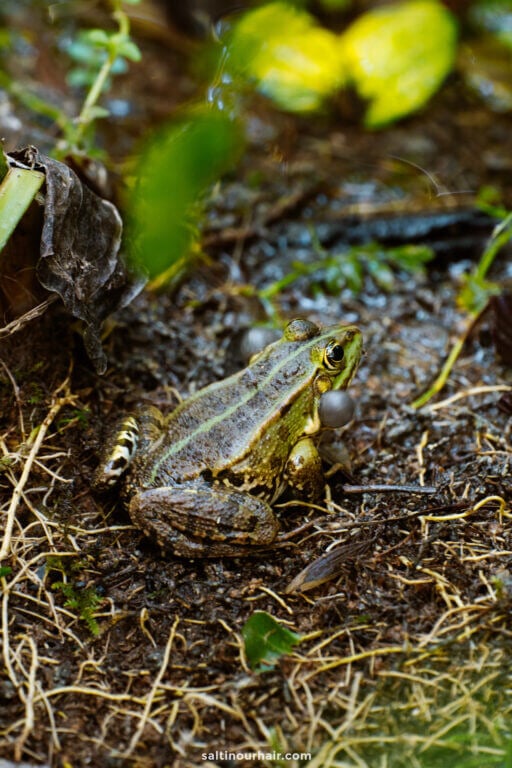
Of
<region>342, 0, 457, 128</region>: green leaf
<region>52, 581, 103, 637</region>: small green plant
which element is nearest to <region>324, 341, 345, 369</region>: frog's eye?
<region>52, 581, 103, 637</region>: small green plant

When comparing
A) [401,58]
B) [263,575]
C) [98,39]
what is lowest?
[263,575]

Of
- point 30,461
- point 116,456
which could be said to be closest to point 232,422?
point 116,456

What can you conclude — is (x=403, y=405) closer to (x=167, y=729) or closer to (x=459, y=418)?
(x=459, y=418)

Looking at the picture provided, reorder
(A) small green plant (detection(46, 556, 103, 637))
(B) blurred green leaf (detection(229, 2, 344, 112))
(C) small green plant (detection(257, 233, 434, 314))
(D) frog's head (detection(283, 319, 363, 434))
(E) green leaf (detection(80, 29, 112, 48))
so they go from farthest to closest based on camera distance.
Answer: (B) blurred green leaf (detection(229, 2, 344, 112)) < (C) small green plant (detection(257, 233, 434, 314)) < (E) green leaf (detection(80, 29, 112, 48)) < (D) frog's head (detection(283, 319, 363, 434)) < (A) small green plant (detection(46, 556, 103, 637))

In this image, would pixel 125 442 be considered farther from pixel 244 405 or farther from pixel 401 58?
pixel 401 58

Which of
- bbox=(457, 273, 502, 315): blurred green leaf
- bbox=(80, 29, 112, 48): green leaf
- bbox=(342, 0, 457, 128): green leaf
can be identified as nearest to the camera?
bbox=(80, 29, 112, 48): green leaf

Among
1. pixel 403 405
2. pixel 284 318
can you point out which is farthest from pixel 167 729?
pixel 284 318

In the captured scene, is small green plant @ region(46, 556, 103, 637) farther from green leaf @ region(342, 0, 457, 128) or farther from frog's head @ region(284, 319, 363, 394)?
green leaf @ region(342, 0, 457, 128)
